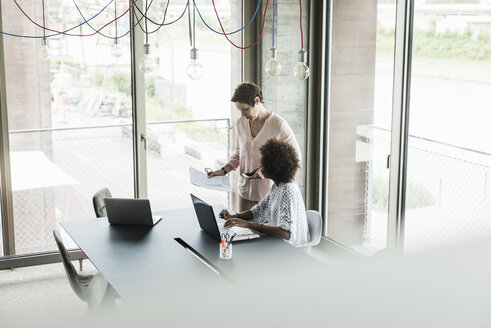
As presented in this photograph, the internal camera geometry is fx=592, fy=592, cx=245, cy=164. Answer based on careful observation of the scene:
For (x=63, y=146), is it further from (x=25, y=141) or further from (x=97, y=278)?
(x=97, y=278)

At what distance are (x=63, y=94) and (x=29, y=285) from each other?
1.51 metres

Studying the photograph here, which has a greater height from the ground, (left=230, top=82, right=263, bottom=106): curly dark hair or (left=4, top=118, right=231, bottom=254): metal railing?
(left=230, top=82, right=263, bottom=106): curly dark hair

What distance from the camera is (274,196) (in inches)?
137

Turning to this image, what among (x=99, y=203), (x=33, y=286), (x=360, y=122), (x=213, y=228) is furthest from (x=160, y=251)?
(x=360, y=122)

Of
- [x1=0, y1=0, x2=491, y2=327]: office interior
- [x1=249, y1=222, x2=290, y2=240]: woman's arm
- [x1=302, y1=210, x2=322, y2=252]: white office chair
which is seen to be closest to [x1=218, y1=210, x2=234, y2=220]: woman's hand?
[x1=249, y1=222, x2=290, y2=240]: woman's arm

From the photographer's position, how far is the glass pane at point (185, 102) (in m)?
5.02

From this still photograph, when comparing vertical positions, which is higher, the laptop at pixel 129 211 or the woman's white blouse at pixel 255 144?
the woman's white blouse at pixel 255 144

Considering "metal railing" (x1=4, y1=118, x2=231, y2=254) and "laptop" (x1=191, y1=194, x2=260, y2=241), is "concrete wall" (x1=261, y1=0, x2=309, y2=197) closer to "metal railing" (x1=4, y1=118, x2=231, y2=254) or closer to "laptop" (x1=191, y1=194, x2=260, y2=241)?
"metal railing" (x1=4, y1=118, x2=231, y2=254)

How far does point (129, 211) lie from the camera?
12.0ft

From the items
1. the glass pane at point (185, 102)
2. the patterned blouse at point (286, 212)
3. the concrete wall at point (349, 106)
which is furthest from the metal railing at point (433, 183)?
the glass pane at point (185, 102)

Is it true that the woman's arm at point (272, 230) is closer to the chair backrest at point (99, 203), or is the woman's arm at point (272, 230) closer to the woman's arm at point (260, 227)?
the woman's arm at point (260, 227)

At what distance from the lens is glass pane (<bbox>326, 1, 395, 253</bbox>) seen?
4.48 meters

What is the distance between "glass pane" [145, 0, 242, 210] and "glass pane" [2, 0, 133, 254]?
246 mm

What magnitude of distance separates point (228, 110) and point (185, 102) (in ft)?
1.33
